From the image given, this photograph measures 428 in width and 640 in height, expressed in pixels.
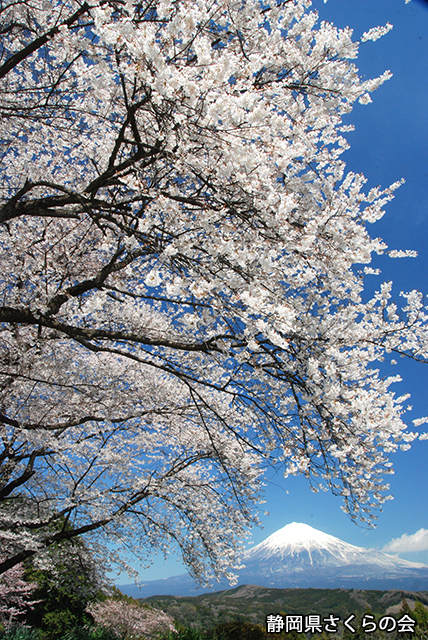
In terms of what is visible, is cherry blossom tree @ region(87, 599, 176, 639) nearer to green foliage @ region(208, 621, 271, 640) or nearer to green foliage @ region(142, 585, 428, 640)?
green foliage @ region(208, 621, 271, 640)

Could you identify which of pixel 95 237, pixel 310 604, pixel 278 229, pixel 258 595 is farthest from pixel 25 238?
pixel 258 595

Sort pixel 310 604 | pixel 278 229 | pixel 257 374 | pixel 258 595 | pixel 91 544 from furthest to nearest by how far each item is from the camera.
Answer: pixel 258 595 < pixel 310 604 < pixel 91 544 < pixel 257 374 < pixel 278 229

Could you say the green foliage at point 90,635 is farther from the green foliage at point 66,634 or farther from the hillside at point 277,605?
the hillside at point 277,605

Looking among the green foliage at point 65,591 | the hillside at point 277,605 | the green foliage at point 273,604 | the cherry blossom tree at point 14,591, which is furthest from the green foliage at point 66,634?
the green foliage at point 273,604

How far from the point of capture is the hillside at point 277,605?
61.8 feet

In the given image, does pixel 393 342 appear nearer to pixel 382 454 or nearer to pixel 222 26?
pixel 382 454

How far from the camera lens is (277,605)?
111 feet

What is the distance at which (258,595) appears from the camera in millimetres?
41094

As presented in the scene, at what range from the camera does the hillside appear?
1884 centimetres

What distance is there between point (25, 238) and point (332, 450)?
661 cm

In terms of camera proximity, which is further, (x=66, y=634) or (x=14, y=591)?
(x=14, y=591)

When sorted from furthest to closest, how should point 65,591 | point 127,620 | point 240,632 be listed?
point 127,620 → point 65,591 → point 240,632

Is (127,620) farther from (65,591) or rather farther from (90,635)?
(90,635)

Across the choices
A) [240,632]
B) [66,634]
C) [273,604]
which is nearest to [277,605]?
[273,604]
